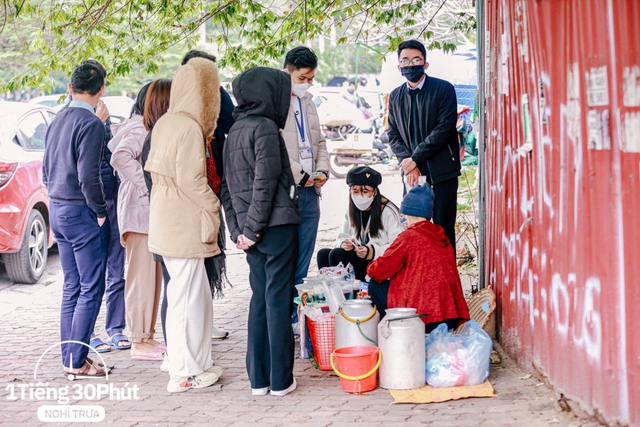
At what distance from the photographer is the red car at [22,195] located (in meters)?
9.36

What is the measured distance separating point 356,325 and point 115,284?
235cm

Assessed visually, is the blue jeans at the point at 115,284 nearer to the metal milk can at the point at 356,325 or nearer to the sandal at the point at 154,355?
the sandal at the point at 154,355

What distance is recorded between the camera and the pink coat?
20.9 feet

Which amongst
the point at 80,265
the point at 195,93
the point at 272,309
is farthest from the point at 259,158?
the point at 80,265

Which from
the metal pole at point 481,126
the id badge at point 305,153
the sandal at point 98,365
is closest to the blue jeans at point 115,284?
the sandal at point 98,365

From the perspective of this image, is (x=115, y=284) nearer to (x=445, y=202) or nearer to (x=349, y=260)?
(x=349, y=260)

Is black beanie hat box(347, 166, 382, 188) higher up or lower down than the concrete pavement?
higher up

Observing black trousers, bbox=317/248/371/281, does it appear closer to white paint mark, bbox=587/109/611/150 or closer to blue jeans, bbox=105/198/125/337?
blue jeans, bbox=105/198/125/337

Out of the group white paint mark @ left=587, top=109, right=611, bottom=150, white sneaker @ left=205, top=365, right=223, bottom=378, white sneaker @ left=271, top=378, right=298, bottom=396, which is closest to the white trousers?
white sneaker @ left=205, top=365, right=223, bottom=378

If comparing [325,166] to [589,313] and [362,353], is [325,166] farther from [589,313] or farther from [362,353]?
[589,313]

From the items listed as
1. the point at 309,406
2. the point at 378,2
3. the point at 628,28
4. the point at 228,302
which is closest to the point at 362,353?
the point at 309,406

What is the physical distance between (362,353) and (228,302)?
351cm

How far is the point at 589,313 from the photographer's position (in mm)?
4398

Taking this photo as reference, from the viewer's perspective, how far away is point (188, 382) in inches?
225
